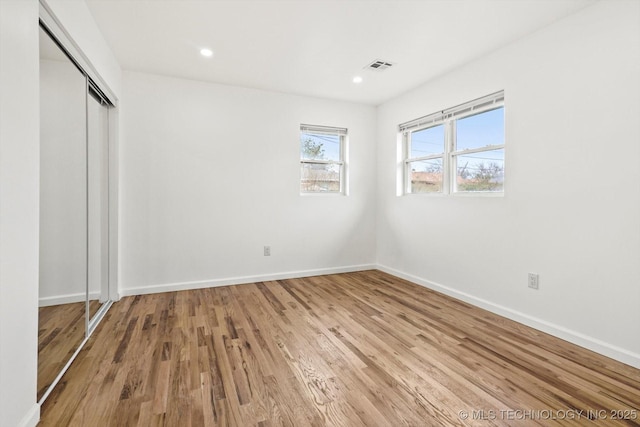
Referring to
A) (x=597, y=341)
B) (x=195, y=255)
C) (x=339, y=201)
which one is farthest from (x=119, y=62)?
(x=597, y=341)

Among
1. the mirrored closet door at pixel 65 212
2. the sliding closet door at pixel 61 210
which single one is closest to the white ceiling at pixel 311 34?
the mirrored closet door at pixel 65 212

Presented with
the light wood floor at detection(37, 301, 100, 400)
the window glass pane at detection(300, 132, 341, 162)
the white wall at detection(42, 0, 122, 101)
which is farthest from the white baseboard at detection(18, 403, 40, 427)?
the window glass pane at detection(300, 132, 341, 162)

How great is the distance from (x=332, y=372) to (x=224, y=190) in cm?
278

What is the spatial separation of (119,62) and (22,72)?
7.75 feet

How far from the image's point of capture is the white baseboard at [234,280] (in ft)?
12.1

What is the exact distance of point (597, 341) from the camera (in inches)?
91.4

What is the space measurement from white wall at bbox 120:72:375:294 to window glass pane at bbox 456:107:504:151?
1.59 meters

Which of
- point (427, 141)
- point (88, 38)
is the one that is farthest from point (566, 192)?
point (88, 38)

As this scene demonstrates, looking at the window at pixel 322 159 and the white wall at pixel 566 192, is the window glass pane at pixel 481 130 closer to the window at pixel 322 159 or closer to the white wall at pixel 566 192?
the white wall at pixel 566 192

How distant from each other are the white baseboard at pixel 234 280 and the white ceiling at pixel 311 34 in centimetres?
256

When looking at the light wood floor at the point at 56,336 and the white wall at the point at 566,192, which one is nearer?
the light wood floor at the point at 56,336

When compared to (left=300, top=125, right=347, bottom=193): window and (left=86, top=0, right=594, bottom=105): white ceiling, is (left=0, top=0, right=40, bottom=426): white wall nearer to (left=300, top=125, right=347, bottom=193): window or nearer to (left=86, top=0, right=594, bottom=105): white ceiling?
(left=86, top=0, right=594, bottom=105): white ceiling

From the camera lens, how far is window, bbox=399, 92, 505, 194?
10.5ft

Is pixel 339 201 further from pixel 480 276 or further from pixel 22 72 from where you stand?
pixel 22 72
